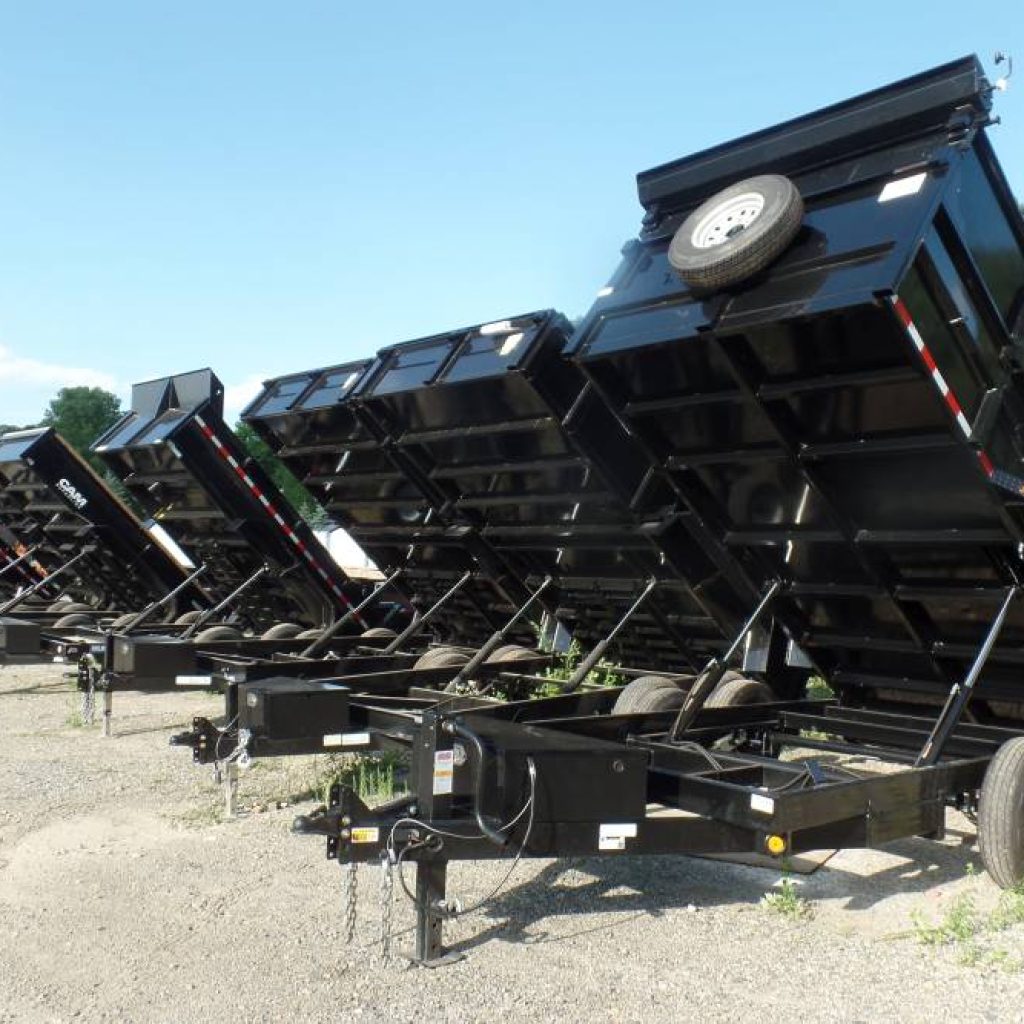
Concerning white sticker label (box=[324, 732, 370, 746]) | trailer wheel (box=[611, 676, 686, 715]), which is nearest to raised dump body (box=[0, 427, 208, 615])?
white sticker label (box=[324, 732, 370, 746])

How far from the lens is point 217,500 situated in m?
8.80

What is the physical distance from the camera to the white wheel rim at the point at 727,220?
4391 mm

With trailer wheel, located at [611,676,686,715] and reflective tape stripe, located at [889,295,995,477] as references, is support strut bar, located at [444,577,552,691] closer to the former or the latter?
trailer wheel, located at [611,676,686,715]

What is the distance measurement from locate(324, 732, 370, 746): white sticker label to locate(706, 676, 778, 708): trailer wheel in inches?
72.2

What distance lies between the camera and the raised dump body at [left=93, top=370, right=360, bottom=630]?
341 inches

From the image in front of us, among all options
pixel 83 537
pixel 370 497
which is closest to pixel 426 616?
pixel 370 497

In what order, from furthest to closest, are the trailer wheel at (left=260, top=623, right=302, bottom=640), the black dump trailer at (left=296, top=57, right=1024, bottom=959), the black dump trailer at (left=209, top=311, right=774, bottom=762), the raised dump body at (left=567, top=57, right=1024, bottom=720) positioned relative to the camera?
the trailer wheel at (left=260, top=623, right=302, bottom=640) → the black dump trailer at (left=209, top=311, right=774, bottom=762) → the raised dump body at (left=567, top=57, right=1024, bottom=720) → the black dump trailer at (left=296, top=57, right=1024, bottom=959)

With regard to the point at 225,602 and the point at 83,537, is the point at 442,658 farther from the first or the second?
the point at 83,537

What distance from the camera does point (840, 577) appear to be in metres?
5.07

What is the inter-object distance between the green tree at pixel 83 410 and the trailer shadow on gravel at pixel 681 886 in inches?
2682

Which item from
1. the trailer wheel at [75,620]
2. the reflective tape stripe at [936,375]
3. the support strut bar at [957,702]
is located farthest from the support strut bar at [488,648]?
the trailer wheel at [75,620]

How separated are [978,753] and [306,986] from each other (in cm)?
322

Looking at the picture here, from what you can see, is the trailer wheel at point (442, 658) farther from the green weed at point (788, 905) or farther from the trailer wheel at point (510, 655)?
the green weed at point (788, 905)

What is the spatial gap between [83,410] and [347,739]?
7077 centimetres
